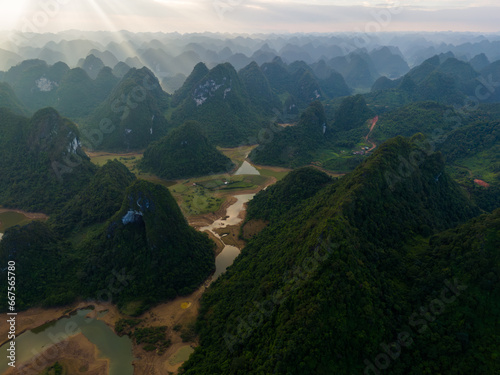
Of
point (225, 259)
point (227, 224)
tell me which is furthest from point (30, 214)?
point (225, 259)

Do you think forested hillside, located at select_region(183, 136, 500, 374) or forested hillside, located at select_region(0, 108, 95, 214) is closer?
forested hillside, located at select_region(183, 136, 500, 374)

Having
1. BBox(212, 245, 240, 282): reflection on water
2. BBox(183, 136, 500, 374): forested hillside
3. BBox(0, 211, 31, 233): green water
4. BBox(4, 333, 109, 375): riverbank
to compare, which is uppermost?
BBox(183, 136, 500, 374): forested hillside

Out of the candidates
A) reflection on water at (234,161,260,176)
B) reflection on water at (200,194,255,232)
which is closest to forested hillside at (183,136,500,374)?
reflection on water at (200,194,255,232)

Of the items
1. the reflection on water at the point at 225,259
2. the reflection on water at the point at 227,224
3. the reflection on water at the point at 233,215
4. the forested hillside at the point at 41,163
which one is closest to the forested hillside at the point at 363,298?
the reflection on water at the point at 225,259

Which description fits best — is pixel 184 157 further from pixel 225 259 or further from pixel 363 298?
pixel 363 298

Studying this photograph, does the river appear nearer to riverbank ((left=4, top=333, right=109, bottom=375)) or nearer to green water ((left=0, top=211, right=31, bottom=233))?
riverbank ((left=4, top=333, right=109, bottom=375))

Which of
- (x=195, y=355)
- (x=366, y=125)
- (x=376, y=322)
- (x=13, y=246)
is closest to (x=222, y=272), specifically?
(x=195, y=355)
